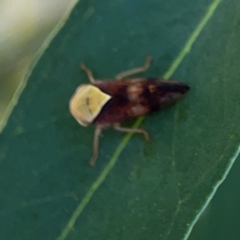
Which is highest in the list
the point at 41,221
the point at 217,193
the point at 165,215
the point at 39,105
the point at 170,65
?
Result: the point at 39,105

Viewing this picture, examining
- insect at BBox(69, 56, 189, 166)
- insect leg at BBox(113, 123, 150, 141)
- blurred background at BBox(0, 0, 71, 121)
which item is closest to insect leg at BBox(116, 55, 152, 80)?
insect at BBox(69, 56, 189, 166)

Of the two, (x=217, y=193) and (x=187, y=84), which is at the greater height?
(x=187, y=84)

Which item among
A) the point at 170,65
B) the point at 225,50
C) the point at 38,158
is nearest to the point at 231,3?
the point at 225,50

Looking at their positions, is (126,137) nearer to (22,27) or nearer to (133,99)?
(133,99)

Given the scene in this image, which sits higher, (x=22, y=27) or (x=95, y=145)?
(x=22, y=27)

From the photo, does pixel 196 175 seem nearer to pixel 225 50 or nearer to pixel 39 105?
pixel 225 50

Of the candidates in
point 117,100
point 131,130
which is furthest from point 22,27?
point 131,130

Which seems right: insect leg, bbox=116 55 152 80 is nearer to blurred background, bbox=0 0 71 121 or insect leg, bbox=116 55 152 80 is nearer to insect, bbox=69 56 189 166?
insect, bbox=69 56 189 166
